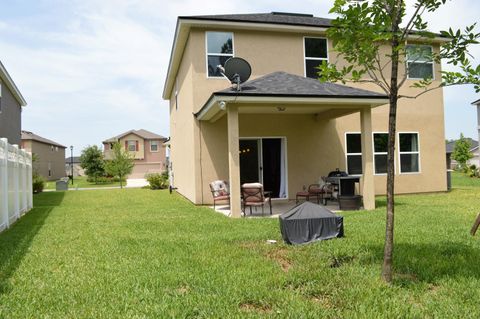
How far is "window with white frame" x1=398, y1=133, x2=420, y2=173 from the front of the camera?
605 inches

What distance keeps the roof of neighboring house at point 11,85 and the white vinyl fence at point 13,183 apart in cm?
689

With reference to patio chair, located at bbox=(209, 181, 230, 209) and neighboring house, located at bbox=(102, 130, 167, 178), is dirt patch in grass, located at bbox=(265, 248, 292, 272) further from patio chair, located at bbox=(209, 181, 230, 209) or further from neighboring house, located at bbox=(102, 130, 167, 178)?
neighboring house, located at bbox=(102, 130, 167, 178)

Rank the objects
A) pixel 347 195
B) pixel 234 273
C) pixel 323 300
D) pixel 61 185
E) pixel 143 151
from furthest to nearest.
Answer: pixel 143 151
pixel 61 185
pixel 347 195
pixel 234 273
pixel 323 300

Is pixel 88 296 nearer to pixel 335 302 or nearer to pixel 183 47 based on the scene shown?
pixel 335 302

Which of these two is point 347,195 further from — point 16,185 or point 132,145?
point 132,145

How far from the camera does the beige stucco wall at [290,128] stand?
522 inches

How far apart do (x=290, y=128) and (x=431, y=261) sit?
9.13 m

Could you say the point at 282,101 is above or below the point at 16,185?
above

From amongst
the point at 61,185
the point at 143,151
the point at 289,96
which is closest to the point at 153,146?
the point at 143,151

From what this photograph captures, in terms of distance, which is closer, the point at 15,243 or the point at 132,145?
the point at 15,243

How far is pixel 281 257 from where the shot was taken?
5734 millimetres

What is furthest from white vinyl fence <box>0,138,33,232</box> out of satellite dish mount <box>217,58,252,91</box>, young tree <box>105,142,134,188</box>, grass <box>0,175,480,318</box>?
young tree <box>105,142,134,188</box>

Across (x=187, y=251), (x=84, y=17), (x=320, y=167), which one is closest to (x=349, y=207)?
(x=320, y=167)

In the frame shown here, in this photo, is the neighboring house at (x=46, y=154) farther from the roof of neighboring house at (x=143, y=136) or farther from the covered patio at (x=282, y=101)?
the covered patio at (x=282, y=101)
